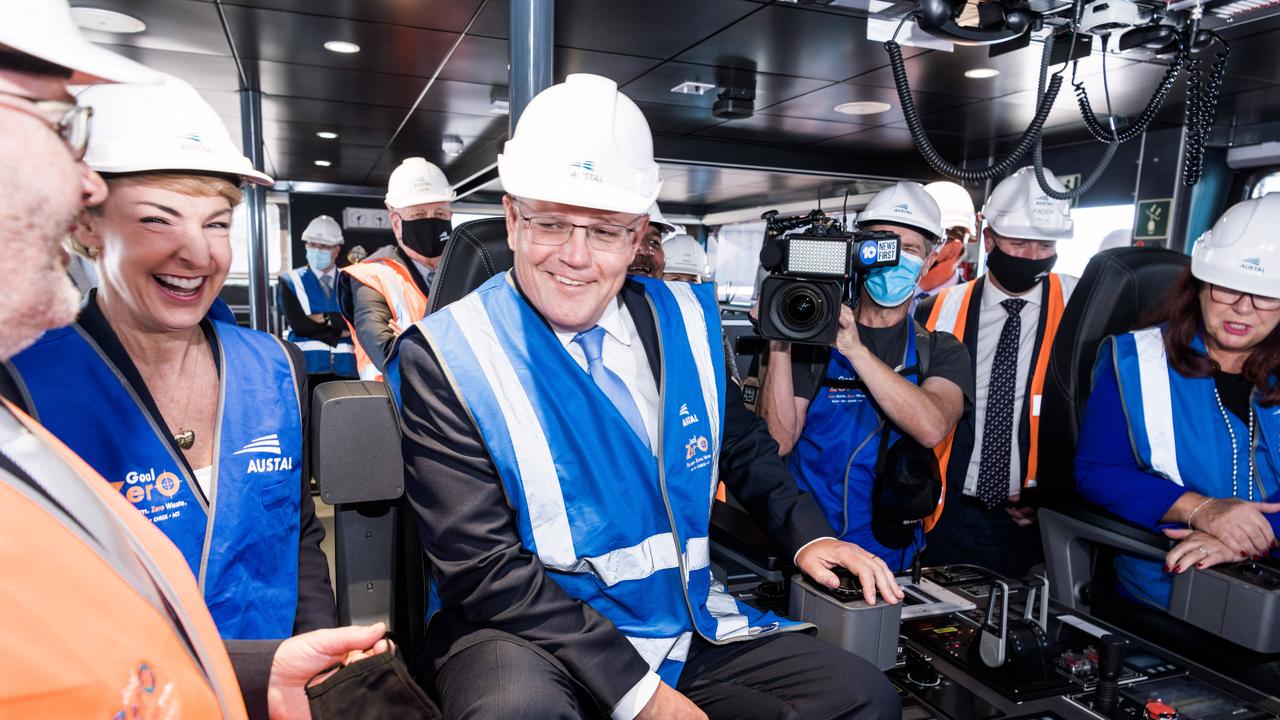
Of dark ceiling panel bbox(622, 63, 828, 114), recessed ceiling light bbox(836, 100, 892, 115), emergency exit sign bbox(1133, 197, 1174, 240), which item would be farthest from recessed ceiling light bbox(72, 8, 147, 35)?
emergency exit sign bbox(1133, 197, 1174, 240)

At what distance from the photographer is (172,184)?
1306 mm

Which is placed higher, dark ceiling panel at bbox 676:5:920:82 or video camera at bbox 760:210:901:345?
dark ceiling panel at bbox 676:5:920:82

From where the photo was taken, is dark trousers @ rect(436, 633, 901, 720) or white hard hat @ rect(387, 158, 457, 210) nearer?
dark trousers @ rect(436, 633, 901, 720)

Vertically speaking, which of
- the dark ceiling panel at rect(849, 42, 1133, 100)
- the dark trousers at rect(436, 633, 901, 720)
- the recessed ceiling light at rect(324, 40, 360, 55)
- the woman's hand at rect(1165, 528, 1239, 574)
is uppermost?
the dark ceiling panel at rect(849, 42, 1133, 100)

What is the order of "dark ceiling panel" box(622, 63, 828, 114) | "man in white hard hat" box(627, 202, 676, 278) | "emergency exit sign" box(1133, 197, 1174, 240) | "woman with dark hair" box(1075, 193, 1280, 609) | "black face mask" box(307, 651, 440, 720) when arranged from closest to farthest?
"black face mask" box(307, 651, 440, 720) < "woman with dark hair" box(1075, 193, 1280, 609) < "man in white hard hat" box(627, 202, 676, 278) < "dark ceiling panel" box(622, 63, 828, 114) < "emergency exit sign" box(1133, 197, 1174, 240)

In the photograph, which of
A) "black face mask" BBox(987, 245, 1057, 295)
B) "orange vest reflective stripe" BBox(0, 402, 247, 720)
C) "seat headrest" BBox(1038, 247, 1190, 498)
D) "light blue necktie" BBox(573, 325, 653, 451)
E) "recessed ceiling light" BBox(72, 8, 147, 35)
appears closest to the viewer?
"orange vest reflective stripe" BBox(0, 402, 247, 720)

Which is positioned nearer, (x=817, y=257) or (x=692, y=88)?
(x=817, y=257)

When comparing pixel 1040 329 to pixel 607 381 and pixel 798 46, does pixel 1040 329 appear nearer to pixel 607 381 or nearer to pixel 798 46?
pixel 607 381

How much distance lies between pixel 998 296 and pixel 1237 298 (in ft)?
2.62

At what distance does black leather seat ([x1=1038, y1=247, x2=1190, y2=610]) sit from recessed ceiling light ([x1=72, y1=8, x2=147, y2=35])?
16.0 feet

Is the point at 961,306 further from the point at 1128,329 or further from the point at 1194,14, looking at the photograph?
the point at 1194,14

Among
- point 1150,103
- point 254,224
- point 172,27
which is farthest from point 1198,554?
point 254,224

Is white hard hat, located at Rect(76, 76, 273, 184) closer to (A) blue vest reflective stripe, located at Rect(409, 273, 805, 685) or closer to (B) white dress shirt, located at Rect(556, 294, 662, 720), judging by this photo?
(A) blue vest reflective stripe, located at Rect(409, 273, 805, 685)

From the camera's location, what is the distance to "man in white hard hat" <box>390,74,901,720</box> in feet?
4.44
